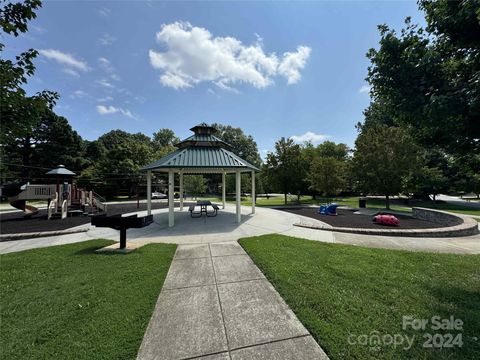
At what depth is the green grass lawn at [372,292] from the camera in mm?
2707

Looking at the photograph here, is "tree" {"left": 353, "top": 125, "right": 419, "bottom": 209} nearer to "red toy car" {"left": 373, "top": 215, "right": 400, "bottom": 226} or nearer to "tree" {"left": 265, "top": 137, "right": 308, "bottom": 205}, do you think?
"tree" {"left": 265, "top": 137, "right": 308, "bottom": 205}

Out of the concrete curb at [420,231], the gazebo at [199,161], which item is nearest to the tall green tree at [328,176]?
the gazebo at [199,161]

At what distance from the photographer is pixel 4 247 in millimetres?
7703

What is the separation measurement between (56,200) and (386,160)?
86.7ft

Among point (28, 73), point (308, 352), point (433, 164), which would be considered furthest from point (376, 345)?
point (433, 164)

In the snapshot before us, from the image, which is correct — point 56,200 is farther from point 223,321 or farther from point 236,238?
point 223,321

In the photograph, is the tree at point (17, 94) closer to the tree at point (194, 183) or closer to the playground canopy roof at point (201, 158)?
the playground canopy roof at point (201, 158)

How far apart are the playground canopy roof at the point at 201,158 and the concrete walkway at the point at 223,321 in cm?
668

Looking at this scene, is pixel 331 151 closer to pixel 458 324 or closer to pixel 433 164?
pixel 433 164

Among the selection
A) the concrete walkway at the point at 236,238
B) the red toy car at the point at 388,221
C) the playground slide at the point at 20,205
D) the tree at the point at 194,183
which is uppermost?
the tree at the point at 194,183

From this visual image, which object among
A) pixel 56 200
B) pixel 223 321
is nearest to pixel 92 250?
pixel 223 321

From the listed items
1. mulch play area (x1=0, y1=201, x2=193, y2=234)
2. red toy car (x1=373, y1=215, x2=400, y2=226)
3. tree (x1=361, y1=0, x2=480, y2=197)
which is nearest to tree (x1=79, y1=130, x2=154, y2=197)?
mulch play area (x1=0, y1=201, x2=193, y2=234)

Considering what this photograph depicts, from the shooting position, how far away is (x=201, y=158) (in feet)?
39.6

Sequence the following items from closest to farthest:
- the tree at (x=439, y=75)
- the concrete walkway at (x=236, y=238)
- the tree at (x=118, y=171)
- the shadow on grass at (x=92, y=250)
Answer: the tree at (x=439, y=75) → the shadow on grass at (x=92, y=250) → the concrete walkway at (x=236, y=238) → the tree at (x=118, y=171)
